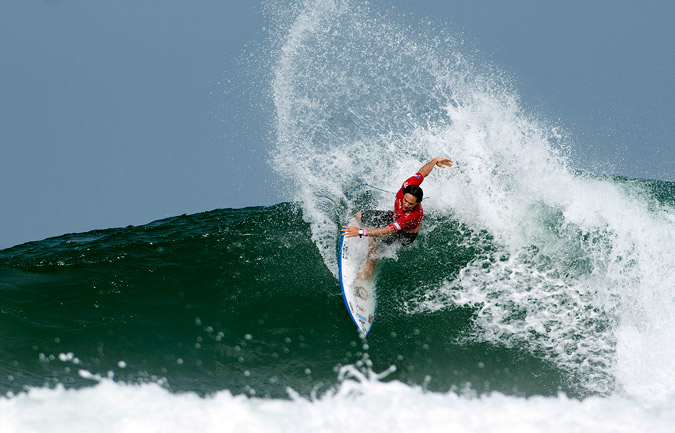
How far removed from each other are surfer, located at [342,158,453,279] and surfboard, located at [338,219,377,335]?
112mm

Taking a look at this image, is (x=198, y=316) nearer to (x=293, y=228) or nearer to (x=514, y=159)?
(x=293, y=228)

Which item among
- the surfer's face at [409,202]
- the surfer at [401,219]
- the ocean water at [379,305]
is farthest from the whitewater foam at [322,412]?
the surfer's face at [409,202]

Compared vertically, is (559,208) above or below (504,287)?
above

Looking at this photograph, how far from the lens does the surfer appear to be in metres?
6.42

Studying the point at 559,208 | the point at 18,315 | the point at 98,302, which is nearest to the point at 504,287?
the point at 559,208

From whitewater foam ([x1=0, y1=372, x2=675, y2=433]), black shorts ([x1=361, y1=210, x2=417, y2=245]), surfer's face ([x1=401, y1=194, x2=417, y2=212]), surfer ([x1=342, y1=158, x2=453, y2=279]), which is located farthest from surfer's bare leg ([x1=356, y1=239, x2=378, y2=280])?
whitewater foam ([x1=0, y1=372, x2=675, y2=433])

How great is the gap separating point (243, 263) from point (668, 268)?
5.82 m

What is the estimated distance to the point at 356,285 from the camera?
6.77 metres

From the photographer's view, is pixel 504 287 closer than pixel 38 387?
No

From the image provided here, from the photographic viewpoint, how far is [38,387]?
16.9 ft

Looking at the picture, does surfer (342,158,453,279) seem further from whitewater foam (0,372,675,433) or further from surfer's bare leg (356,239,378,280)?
whitewater foam (0,372,675,433)

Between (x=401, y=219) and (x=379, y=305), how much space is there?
112 cm

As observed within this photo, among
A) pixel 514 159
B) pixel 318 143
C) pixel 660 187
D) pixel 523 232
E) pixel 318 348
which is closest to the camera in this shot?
pixel 318 348

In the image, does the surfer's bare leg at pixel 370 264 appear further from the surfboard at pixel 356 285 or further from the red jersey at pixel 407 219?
the red jersey at pixel 407 219
